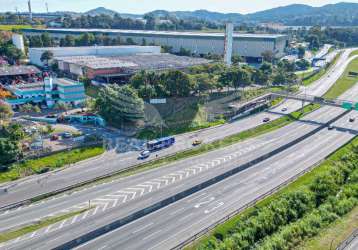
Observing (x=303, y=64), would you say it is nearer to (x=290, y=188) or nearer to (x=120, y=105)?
(x=120, y=105)

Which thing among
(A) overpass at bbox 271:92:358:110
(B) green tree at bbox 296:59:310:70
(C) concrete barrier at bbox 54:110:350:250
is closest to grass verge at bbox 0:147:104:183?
(C) concrete barrier at bbox 54:110:350:250

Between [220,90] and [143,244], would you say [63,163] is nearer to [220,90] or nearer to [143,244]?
[143,244]

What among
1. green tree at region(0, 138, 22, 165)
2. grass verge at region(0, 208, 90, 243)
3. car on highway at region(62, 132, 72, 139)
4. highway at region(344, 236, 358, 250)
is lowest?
grass verge at region(0, 208, 90, 243)

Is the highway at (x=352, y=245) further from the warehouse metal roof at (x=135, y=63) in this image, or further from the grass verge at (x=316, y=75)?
the grass verge at (x=316, y=75)

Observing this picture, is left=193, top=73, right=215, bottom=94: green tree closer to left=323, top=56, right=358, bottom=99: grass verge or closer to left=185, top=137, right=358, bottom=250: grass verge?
left=185, top=137, right=358, bottom=250: grass verge

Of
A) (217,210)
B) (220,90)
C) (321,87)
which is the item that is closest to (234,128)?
(220,90)

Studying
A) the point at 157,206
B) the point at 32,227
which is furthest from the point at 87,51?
the point at 32,227
